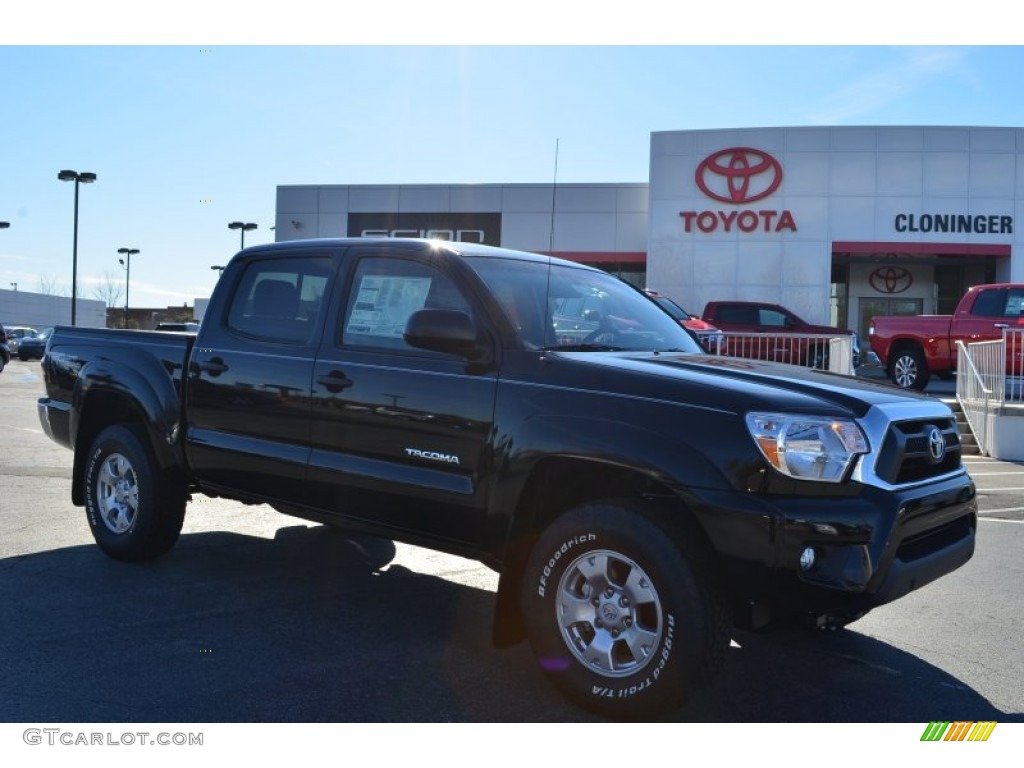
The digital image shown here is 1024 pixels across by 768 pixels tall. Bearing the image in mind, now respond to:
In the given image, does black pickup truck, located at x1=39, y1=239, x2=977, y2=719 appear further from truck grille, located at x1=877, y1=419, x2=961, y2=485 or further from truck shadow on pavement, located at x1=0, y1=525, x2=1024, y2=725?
truck shadow on pavement, located at x1=0, y1=525, x2=1024, y2=725

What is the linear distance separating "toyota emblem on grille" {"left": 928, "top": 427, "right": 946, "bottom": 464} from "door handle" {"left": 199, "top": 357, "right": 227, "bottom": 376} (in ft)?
11.7

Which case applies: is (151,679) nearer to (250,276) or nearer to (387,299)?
(387,299)

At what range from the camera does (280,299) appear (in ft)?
17.3

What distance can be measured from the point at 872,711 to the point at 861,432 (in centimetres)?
117

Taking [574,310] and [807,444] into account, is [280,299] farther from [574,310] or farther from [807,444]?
[807,444]

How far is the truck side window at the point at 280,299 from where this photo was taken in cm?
504

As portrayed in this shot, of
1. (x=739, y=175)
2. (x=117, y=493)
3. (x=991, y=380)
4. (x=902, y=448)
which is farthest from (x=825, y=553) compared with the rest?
(x=739, y=175)

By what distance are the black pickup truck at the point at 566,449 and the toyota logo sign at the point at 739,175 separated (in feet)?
82.8

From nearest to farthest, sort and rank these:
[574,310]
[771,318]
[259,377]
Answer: [574,310], [259,377], [771,318]

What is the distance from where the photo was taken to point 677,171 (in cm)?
2966

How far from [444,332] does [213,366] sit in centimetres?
190

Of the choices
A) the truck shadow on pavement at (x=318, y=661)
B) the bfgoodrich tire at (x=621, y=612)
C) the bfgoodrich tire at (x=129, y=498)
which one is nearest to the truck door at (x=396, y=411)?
the bfgoodrich tire at (x=621, y=612)

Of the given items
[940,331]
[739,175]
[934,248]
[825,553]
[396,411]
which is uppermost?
[739,175]

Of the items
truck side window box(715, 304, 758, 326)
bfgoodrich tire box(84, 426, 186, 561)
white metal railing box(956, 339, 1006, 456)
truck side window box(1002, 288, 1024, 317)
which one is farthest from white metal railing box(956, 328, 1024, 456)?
bfgoodrich tire box(84, 426, 186, 561)
